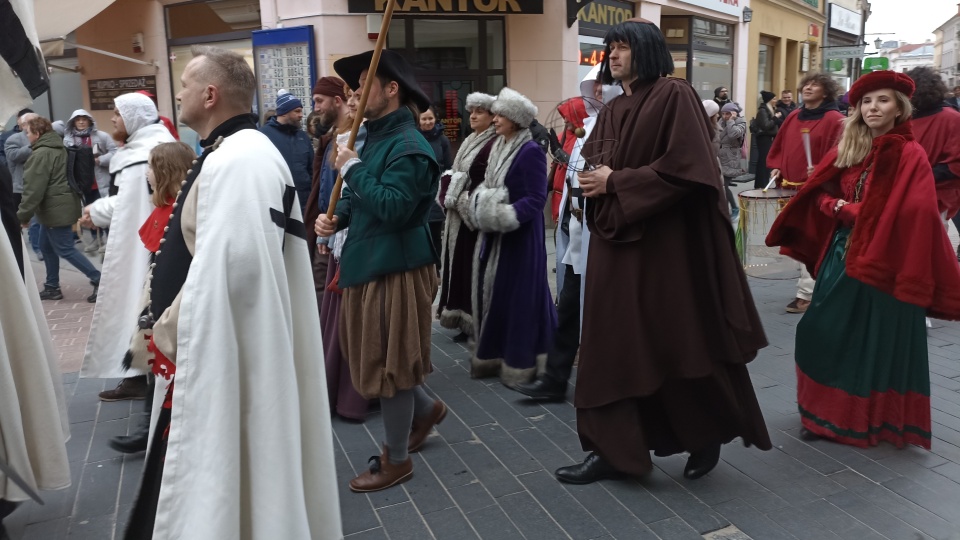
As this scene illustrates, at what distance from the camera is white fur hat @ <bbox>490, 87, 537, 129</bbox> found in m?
4.86

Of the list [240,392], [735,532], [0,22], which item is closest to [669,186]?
[735,532]

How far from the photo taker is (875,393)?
13.0 feet

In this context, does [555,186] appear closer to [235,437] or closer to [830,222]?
[830,222]

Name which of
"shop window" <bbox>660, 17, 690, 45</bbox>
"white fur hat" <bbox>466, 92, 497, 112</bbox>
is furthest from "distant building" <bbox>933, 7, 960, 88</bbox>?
"white fur hat" <bbox>466, 92, 497, 112</bbox>

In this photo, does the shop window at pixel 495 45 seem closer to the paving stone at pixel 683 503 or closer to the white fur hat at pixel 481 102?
the white fur hat at pixel 481 102

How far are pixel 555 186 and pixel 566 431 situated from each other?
2.26 m

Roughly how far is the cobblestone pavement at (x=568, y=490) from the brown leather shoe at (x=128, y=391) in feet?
0.74

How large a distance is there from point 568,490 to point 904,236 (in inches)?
79.2

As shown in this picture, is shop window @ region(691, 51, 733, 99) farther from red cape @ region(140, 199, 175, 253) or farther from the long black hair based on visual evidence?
red cape @ region(140, 199, 175, 253)

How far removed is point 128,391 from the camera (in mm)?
4984

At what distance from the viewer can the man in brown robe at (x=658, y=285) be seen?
10.7ft

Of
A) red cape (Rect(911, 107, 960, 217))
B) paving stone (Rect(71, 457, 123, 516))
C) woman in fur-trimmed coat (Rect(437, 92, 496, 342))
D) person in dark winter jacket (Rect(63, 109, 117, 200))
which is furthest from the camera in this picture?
person in dark winter jacket (Rect(63, 109, 117, 200))

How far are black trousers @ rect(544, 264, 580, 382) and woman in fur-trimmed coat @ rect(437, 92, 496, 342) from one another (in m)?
0.73

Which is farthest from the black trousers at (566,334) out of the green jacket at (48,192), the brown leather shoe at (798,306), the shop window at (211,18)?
the shop window at (211,18)
